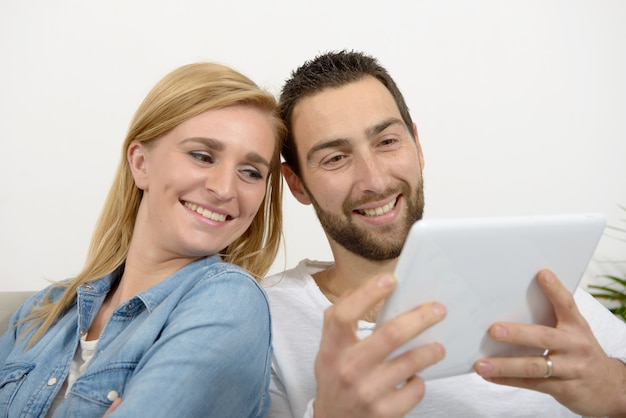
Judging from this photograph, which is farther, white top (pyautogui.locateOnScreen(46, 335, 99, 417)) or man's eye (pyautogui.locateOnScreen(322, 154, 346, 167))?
man's eye (pyautogui.locateOnScreen(322, 154, 346, 167))

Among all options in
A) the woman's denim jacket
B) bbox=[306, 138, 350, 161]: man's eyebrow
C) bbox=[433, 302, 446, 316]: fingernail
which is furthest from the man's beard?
bbox=[433, 302, 446, 316]: fingernail

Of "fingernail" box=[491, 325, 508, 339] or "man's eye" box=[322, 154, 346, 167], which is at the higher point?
"man's eye" box=[322, 154, 346, 167]

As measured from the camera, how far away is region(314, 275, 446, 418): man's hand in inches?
30.3

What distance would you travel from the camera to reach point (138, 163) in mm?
1458

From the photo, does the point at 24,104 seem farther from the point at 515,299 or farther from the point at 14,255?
the point at 515,299

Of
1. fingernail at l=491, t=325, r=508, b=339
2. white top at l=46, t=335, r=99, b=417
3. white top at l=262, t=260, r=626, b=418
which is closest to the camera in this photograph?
fingernail at l=491, t=325, r=508, b=339

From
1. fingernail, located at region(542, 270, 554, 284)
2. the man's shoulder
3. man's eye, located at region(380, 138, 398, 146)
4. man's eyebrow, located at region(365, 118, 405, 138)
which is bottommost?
the man's shoulder

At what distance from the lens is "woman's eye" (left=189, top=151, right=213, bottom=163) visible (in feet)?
4.33

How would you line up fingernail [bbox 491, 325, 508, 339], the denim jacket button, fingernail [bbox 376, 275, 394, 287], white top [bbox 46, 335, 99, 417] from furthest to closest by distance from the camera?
1. white top [bbox 46, 335, 99, 417]
2. the denim jacket button
3. fingernail [bbox 491, 325, 508, 339]
4. fingernail [bbox 376, 275, 394, 287]

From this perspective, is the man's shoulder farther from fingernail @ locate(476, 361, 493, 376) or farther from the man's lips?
fingernail @ locate(476, 361, 493, 376)

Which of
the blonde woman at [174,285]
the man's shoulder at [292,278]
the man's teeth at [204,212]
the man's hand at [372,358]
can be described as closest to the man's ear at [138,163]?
the blonde woman at [174,285]

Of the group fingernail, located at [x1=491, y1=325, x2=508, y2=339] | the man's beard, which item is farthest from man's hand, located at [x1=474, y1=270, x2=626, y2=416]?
the man's beard

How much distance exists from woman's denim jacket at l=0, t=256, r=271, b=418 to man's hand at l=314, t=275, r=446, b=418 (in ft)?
0.94

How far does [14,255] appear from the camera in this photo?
245 cm
